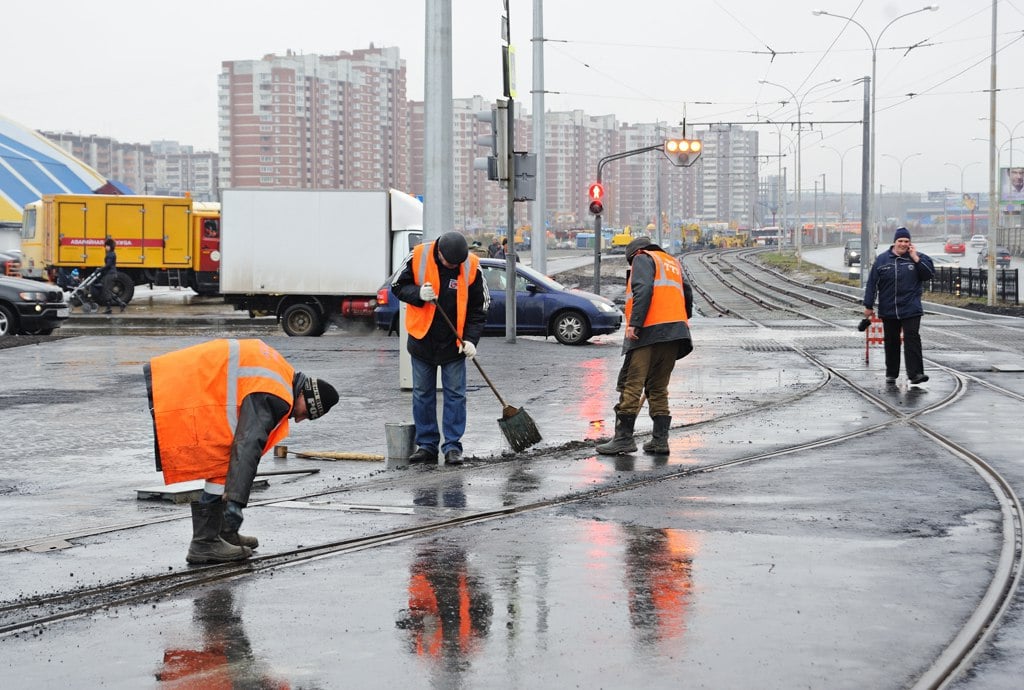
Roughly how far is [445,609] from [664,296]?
519 centimetres

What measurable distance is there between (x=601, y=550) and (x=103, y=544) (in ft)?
8.64

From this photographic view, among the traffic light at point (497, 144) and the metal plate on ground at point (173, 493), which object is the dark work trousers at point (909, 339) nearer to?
the traffic light at point (497, 144)

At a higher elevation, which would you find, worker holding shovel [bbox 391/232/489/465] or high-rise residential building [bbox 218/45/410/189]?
high-rise residential building [bbox 218/45/410/189]

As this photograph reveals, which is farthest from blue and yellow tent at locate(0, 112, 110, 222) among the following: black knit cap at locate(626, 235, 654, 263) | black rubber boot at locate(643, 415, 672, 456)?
black rubber boot at locate(643, 415, 672, 456)

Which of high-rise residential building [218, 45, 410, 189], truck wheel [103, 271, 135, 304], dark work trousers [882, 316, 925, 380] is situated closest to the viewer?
dark work trousers [882, 316, 925, 380]

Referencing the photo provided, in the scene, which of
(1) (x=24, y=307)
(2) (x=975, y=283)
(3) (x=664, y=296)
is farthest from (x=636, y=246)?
(2) (x=975, y=283)

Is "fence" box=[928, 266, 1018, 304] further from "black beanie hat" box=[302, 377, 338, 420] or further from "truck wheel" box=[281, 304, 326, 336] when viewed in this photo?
"black beanie hat" box=[302, 377, 338, 420]

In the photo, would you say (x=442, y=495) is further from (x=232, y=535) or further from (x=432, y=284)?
(x=232, y=535)

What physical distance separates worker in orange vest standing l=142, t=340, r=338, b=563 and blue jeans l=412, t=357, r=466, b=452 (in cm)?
371

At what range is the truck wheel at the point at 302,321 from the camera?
26875 mm

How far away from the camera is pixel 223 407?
6.31m

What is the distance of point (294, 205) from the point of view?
2758 cm

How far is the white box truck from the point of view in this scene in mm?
26922

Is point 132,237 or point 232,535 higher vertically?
point 132,237
